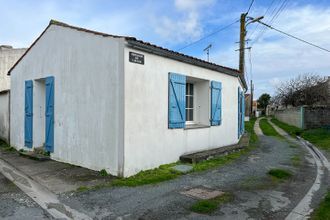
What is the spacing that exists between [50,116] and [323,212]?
7.54 meters

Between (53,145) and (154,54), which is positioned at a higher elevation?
(154,54)

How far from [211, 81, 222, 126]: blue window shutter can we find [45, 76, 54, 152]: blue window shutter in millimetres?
5095

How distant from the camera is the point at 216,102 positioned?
35.4 ft

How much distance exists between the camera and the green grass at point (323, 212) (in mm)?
4754

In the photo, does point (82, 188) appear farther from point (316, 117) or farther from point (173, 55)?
point (316, 117)

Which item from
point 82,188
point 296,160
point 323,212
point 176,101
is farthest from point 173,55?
point 296,160

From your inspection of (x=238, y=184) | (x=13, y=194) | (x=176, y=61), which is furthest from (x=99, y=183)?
(x=176, y=61)

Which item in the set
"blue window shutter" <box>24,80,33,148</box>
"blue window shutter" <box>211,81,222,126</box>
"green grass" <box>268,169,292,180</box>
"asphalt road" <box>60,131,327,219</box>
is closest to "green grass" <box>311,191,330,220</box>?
"asphalt road" <box>60,131,327,219</box>

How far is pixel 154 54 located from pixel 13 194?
4394mm

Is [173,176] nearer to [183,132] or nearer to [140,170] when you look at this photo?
[140,170]

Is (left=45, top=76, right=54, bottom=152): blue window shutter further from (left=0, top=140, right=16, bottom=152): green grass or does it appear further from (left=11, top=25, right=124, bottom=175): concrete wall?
(left=0, top=140, right=16, bottom=152): green grass

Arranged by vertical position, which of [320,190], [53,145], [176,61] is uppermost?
[176,61]

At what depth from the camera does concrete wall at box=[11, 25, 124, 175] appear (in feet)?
23.5

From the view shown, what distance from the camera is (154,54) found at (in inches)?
308
